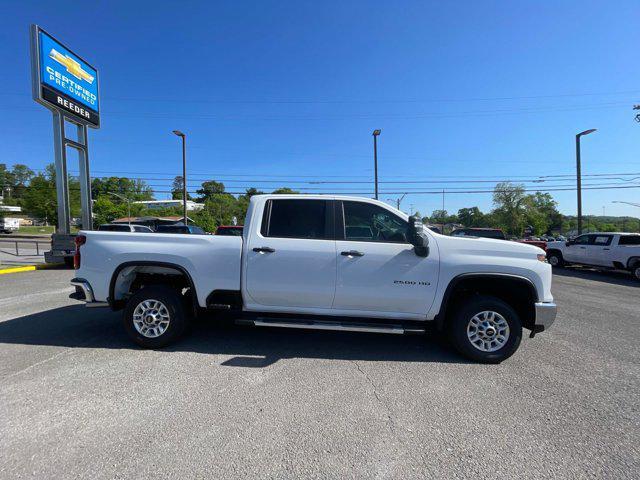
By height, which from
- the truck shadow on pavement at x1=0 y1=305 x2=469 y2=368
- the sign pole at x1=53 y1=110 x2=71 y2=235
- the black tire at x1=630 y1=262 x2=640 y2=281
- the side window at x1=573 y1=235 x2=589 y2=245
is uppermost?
the sign pole at x1=53 y1=110 x2=71 y2=235

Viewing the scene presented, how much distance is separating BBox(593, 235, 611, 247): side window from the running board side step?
47.2 ft

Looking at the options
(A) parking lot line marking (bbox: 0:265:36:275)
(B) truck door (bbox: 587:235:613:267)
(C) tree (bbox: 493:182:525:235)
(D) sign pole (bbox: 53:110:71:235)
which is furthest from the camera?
(C) tree (bbox: 493:182:525:235)

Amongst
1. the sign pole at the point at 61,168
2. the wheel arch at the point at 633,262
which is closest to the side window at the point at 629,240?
the wheel arch at the point at 633,262

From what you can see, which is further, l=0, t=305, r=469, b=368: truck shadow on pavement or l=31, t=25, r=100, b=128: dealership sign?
l=31, t=25, r=100, b=128: dealership sign

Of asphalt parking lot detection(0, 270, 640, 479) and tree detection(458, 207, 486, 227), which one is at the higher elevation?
tree detection(458, 207, 486, 227)

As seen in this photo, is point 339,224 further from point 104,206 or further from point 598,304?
point 104,206

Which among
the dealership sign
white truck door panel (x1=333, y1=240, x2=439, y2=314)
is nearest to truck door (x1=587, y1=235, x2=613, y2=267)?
white truck door panel (x1=333, y1=240, x2=439, y2=314)

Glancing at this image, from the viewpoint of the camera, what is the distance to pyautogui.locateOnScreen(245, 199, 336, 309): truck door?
13.3 feet

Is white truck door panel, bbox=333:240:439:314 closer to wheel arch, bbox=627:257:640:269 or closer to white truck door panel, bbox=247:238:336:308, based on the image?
white truck door panel, bbox=247:238:336:308

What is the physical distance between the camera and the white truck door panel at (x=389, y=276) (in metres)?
3.99

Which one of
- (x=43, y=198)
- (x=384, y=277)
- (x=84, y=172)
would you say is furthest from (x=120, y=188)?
(x=384, y=277)

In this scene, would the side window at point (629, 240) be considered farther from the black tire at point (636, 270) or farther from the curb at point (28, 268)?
the curb at point (28, 268)

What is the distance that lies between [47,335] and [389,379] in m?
4.74

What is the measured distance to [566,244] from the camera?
50.3 ft
